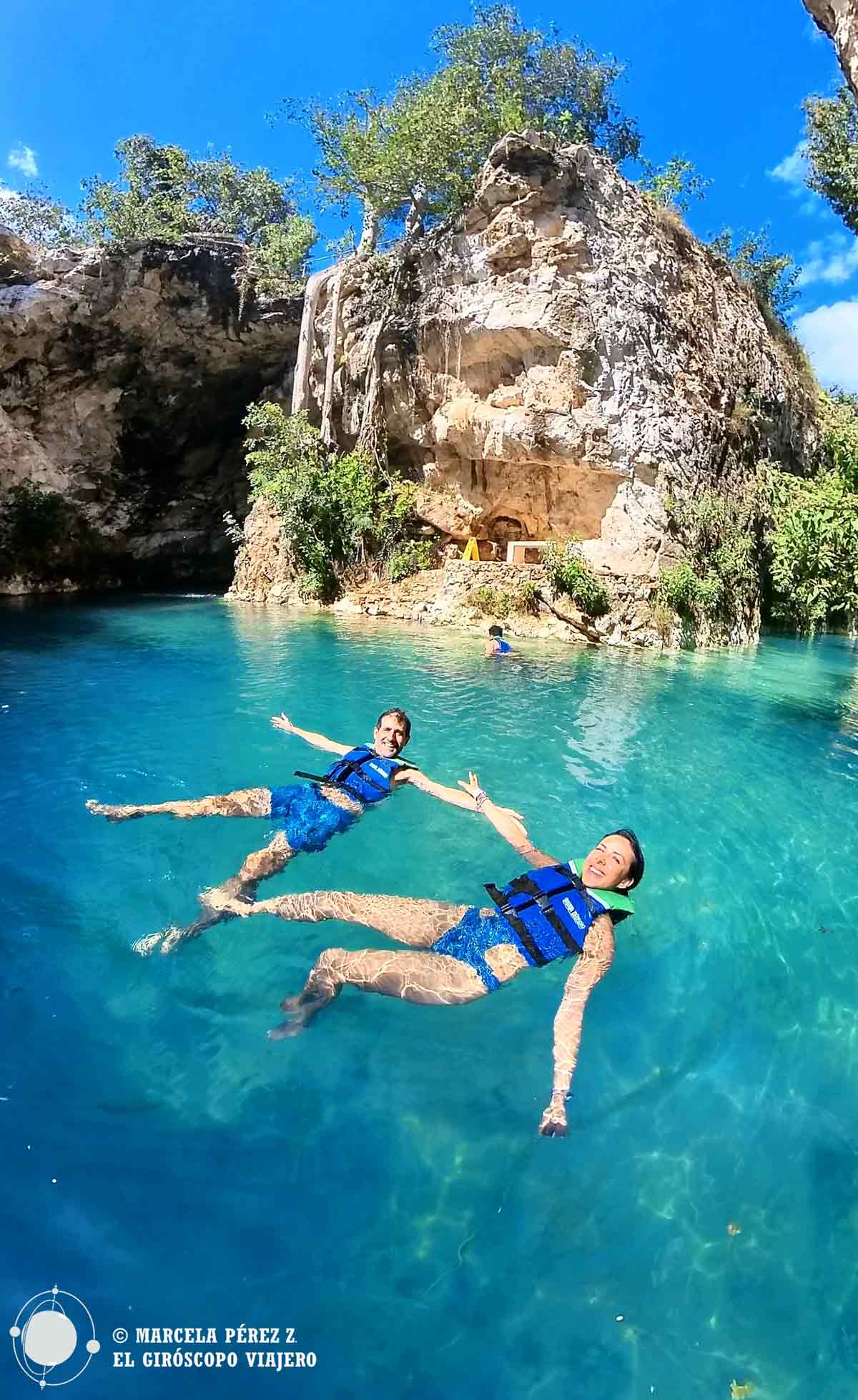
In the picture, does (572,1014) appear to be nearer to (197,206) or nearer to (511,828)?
(511,828)

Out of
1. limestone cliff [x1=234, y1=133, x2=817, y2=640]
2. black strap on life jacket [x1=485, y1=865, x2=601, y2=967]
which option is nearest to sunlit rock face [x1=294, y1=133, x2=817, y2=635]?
limestone cliff [x1=234, y1=133, x2=817, y2=640]

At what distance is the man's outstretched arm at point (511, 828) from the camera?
15.6ft

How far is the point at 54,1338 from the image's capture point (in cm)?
242

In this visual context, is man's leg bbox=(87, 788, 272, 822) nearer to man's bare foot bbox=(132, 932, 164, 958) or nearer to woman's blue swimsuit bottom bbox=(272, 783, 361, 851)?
woman's blue swimsuit bottom bbox=(272, 783, 361, 851)

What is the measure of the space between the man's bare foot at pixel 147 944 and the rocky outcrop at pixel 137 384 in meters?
25.3

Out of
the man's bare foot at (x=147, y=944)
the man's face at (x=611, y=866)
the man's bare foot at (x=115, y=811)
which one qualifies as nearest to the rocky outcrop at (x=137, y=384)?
the man's bare foot at (x=115, y=811)

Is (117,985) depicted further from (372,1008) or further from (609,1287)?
(609,1287)

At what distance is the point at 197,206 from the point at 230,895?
40.0 metres

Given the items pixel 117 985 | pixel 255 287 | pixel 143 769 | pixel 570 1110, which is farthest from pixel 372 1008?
pixel 255 287

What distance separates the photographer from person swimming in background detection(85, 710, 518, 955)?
548 cm

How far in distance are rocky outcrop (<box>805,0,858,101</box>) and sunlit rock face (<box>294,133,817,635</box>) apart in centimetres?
979

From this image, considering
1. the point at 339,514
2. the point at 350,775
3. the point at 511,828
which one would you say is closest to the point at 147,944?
the point at 350,775

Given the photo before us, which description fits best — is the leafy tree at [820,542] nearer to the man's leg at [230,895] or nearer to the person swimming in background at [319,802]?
the person swimming in background at [319,802]

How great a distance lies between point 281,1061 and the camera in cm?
369
